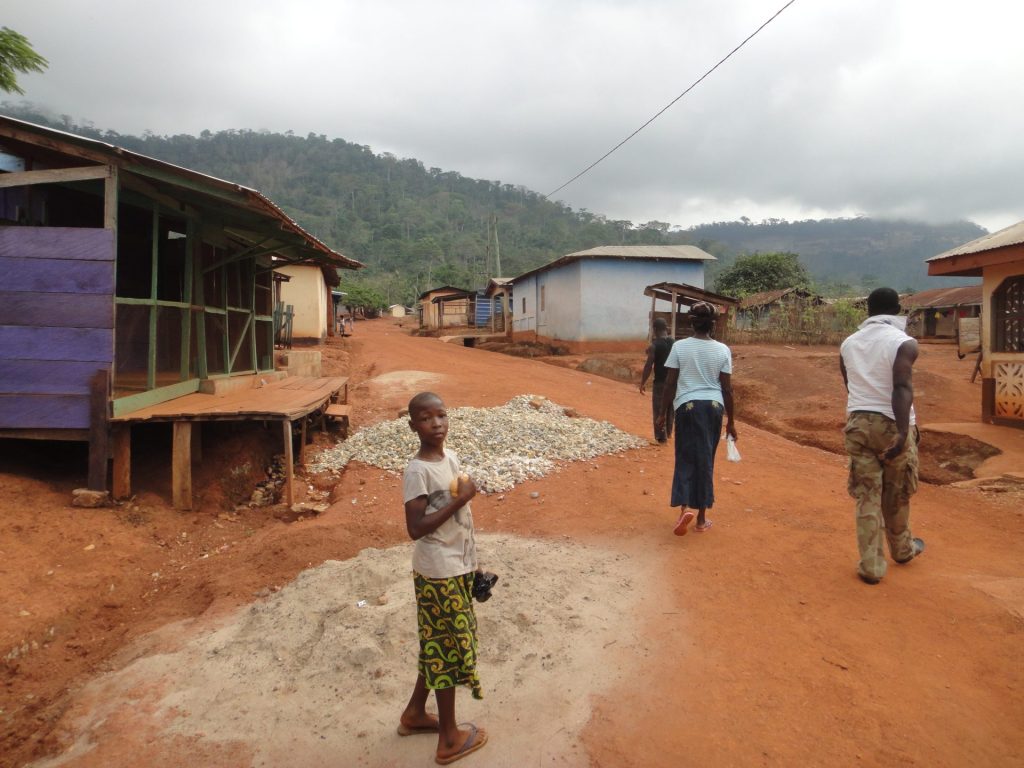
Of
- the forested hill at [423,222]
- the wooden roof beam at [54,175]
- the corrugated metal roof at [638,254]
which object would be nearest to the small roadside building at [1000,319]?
the wooden roof beam at [54,175]

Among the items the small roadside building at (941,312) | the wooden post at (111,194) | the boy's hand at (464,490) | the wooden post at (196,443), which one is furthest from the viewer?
the small roadside building at (941,312)

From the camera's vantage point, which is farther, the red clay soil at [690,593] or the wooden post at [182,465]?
the wooden post at [182,465]

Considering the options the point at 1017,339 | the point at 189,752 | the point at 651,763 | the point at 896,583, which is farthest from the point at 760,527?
the point at 1017,339

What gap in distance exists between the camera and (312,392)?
26.7 feet

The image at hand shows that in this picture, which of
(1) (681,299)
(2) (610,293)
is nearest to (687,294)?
(1) (681,299)

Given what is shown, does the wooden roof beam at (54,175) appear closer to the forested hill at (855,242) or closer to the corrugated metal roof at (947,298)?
the corrugated metal roof at (947,298)

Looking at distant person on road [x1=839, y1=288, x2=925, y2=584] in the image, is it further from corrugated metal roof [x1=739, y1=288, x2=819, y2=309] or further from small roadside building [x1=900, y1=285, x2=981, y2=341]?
small roadside building [x1=900, y1=285, x2=981, y2=341]

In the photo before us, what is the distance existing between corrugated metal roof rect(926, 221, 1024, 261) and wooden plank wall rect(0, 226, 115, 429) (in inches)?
405

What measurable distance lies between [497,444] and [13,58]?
977cm

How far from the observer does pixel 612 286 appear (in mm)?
22141

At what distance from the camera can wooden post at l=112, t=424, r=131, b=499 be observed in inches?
219

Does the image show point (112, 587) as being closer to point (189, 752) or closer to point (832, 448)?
point (189, 752)

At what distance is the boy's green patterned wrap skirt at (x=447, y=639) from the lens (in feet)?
7.80

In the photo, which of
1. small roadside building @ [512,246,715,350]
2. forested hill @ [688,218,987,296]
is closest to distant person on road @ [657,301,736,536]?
small roadside building @ [512,246,715,350]
